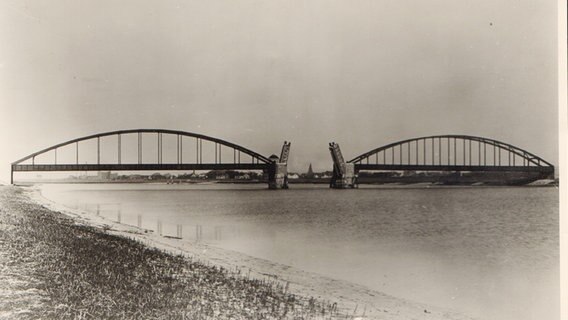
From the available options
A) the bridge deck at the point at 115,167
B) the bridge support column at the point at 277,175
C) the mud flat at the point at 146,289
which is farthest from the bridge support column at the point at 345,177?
the mud flat at the point at 146,289

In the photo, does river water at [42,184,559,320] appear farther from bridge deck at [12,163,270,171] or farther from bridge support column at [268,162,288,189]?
bridge support column at [268,162,288,189]

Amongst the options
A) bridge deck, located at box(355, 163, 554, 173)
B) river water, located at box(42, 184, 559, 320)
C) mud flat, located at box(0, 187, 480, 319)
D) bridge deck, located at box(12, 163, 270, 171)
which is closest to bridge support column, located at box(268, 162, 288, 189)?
bridge deck, located at box(12, 163, 270, 171)

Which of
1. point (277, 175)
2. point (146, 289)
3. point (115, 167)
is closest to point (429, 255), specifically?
point (146, 289)

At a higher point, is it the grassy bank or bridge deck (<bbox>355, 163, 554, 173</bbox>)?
bridge deck (<bbox>355, 163, 554, 173</bbox>)

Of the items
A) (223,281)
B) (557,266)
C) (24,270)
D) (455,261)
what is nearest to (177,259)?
(223,281)

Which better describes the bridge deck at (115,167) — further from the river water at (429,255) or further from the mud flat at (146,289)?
the mud flat at (146,289)

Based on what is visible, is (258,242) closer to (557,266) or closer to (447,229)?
(557,266)
